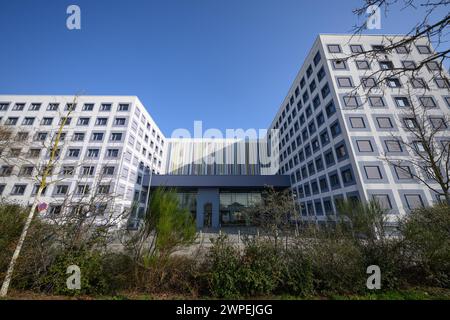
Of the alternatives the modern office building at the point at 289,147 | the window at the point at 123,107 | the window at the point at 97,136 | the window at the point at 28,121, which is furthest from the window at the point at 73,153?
the window at the point at 123,107

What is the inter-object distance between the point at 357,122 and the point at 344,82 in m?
5.96

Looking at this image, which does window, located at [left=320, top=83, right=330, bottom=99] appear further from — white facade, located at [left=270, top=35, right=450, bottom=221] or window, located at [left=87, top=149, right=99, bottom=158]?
window, located at [left=87, top=149, right=99, bottom=158]

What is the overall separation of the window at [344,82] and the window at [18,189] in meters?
47.9

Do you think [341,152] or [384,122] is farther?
[341,152]

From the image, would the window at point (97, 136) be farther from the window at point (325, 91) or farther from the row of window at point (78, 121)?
the window at point (325, 91)

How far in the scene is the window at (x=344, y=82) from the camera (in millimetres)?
21594

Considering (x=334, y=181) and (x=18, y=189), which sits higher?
(x=18, y=189)

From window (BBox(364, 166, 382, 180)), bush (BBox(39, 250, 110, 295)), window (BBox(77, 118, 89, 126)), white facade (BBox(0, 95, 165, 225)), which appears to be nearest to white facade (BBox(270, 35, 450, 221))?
window (BBox(364, 166, 382, 180))

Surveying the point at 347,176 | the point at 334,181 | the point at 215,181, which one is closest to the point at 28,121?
the point at 215,181

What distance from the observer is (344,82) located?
21.8 meters

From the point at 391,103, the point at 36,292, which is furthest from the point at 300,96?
the point at 36,292

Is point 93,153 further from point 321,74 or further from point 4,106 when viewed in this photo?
point 321,74
